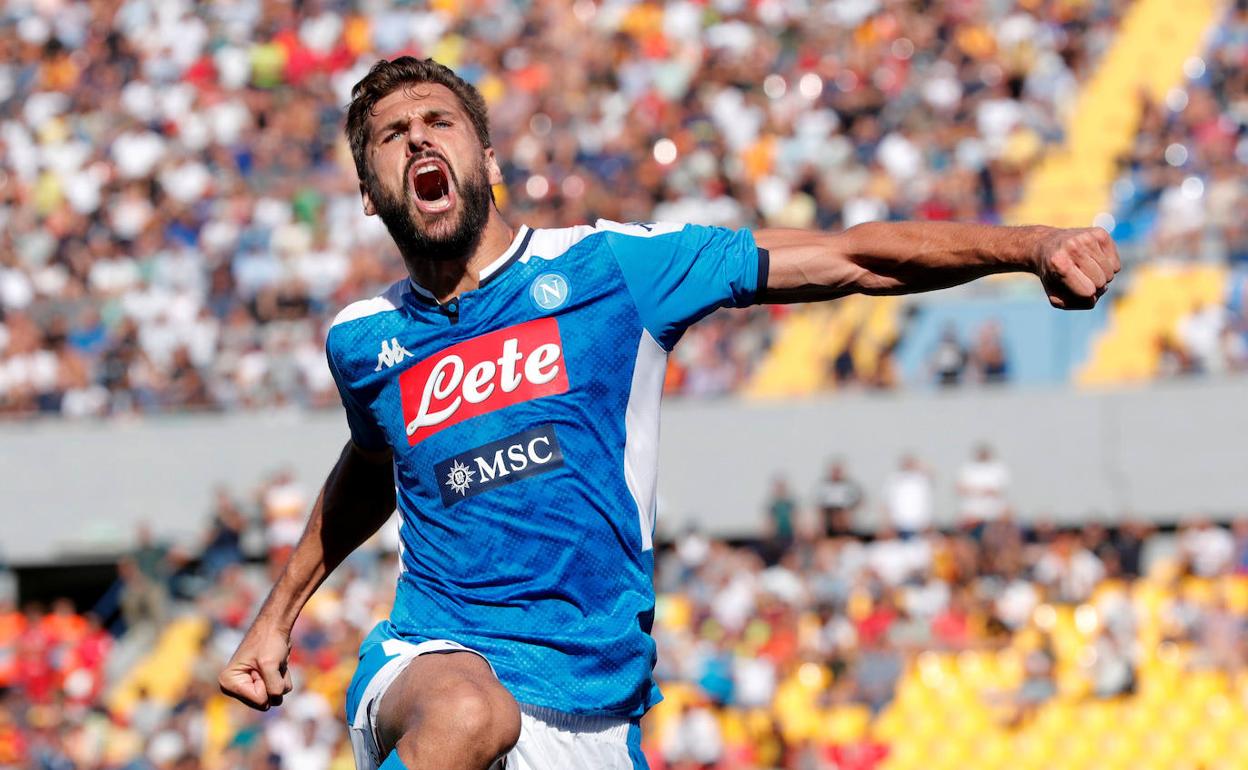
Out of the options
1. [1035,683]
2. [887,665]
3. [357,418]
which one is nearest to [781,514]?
[887,665]

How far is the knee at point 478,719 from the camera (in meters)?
4.07

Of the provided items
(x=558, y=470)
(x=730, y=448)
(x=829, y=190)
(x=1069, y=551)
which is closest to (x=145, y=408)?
(x=730, y=448)

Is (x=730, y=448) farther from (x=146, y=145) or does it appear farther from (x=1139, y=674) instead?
(x=146, y=145)

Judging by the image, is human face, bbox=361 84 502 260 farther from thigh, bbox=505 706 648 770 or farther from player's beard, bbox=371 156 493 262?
thigh, bbox=505 706 648 770

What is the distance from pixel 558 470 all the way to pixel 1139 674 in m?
9.77

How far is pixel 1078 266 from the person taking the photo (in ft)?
12.3

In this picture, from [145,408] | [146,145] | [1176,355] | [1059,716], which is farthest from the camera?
[146,145]

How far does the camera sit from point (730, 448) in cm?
1720

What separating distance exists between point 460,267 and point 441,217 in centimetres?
15

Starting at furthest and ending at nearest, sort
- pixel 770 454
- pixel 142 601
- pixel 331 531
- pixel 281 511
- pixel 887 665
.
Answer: pixel 142 601, pixel 770 454, pixel 281 511, pixel 887 665, pixel 331 531

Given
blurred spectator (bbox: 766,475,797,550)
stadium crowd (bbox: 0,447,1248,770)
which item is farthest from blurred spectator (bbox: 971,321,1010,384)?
blurred spectator (bbox: 766,475,797,550)

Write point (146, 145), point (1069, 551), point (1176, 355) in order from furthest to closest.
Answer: point (146, 145), point (1176, 355), point (1069, 551)

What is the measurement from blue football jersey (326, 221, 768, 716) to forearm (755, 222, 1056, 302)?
0.08 metres

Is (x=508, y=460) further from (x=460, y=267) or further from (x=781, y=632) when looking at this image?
(x=781, y=632)
